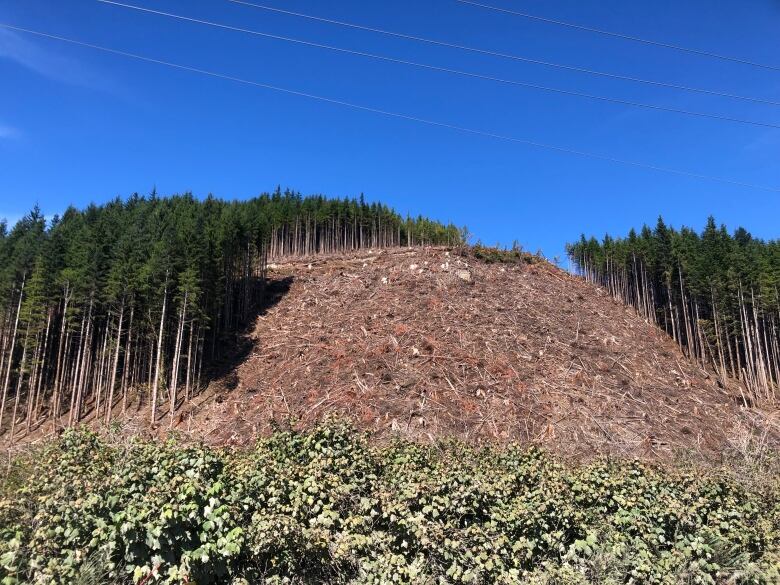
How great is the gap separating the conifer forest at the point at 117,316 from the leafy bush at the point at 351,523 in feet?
62.1

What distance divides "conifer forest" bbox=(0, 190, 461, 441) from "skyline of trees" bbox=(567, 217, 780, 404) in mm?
38290

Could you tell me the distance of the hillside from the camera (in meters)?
19.3

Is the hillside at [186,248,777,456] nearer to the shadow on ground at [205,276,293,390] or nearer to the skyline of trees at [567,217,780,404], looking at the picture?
the shadow on ground at [205,276,293,390]

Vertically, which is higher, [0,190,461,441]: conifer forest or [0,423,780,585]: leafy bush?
[0,190,461,441]: conifer forest

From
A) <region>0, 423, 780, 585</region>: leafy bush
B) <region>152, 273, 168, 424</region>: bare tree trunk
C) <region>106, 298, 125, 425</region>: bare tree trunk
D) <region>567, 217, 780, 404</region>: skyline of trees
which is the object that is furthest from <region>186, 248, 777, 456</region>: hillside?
<region>567, 217, 780, 404</region>: skyline of trees

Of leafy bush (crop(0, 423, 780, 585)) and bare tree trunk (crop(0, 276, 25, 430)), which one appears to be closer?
leafy bush (crop(0, 423, 780, 585))

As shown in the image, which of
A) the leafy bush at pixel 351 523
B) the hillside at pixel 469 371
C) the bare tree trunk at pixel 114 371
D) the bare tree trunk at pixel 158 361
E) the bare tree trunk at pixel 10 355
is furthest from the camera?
the bare tree trunk at pixel 10 355

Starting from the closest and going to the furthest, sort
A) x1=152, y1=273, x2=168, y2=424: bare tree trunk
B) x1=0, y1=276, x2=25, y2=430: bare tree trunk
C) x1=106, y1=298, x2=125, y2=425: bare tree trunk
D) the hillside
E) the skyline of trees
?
the hillside < x1=152, y1=273, x2=168, y2=424: bare tree trunk < x1=106, y1=298, x2=125, y2=425: bare tree trunk < x1=0, y1=276, x2=25, y2=430: bare tree trunk < the skyline of trees

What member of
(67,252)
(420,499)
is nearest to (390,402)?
(420,499)

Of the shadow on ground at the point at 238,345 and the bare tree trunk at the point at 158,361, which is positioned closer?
the bare tree trunk at the point at 158,361

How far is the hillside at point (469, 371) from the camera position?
1930 centimetres

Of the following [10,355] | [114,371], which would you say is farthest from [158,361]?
[10,355]

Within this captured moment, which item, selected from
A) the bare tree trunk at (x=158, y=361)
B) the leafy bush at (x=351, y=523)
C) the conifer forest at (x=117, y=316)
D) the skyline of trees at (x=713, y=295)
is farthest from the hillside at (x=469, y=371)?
the skyline of trees at (x=713, y=295)

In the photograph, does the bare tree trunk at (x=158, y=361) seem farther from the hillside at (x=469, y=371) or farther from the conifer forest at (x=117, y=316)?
the hillside at (x=469, y=371)
